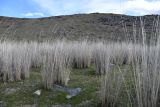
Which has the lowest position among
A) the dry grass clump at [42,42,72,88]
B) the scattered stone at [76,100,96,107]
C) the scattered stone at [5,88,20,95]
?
Answer: the scattered stone at [76,100,96,107]

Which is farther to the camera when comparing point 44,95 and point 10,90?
point 10,90

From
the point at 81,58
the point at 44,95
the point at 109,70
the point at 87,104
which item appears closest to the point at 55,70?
the point at 44,95

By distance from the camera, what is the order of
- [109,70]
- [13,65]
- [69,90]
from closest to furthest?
[109,70], [69,90], [13,65]

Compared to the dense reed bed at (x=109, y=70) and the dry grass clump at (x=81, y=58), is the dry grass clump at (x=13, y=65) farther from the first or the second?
the dry grass clump at (x=81, y=58)

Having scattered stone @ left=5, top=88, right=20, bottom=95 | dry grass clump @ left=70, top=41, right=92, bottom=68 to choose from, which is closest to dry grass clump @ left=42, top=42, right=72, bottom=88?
scattered stone @ left=5, top=88, right=20, bottom=95

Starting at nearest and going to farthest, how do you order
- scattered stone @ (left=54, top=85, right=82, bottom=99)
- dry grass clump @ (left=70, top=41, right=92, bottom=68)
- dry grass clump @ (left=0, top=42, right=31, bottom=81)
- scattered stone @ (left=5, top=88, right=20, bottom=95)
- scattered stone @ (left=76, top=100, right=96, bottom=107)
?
scattered stone @ (left=76, top=100, right=96, bottom=107) < scattered stone @ (left=54, top=85, right=82, bottom=99) < scattered stone @ (left=5, top=88, right=20, bottom=95) < dry grass clump @ (left=0, top=42, right=31, bottom=81) < dry grass clump @ (left=70, top=41, right=92, bottom=68)

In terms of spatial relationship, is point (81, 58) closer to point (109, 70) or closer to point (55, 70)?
point (55, 70)

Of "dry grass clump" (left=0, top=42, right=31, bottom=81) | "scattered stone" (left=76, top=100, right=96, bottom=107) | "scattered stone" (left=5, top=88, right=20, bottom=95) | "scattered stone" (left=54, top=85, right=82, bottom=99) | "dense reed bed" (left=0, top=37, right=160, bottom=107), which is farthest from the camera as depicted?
"dry grass clump" (left=0, top=42, right=31, bottom=81)

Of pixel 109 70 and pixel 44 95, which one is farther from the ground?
pixel 109 70

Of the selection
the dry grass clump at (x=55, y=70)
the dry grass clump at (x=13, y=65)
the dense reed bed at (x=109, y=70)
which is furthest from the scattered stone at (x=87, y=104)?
the dry grass clump at (x=13, y=65)

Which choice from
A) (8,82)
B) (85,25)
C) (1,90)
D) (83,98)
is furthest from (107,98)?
(85,25)

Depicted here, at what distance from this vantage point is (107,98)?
425 cm

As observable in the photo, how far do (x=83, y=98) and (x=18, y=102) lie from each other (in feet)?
3.33

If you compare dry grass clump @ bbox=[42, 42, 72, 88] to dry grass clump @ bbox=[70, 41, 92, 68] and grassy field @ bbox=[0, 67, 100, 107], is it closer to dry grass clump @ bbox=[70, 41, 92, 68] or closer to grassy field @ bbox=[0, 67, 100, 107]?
grassy field @ bbox=[0, 67, 100, 107]
